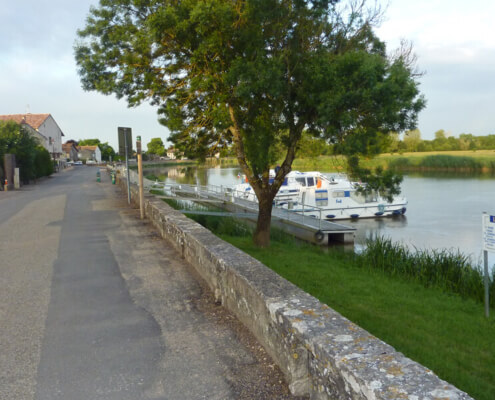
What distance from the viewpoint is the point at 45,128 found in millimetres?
72812

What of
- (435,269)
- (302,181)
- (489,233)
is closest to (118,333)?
(489,233)

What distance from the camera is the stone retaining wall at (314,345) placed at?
244 centimetres

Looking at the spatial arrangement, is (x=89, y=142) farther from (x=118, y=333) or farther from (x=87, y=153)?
(x=118, y=333)

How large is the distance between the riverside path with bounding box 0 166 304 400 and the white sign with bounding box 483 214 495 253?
17.5 ft

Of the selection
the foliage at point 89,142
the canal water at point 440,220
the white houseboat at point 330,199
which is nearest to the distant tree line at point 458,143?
the canal water at point 440,220

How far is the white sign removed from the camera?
25.6ft

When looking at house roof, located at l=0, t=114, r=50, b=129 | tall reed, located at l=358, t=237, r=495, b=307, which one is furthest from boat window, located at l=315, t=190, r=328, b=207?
house roof, located at l=0, t=114, r=50, b=129

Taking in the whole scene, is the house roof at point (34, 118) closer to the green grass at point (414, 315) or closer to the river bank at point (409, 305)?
the river bank at point (409, 305)

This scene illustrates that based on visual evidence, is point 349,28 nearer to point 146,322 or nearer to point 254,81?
point 254,81

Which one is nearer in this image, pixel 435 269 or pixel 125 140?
pixel 435 269

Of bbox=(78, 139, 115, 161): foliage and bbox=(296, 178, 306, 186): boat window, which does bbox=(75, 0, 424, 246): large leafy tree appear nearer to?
bbox=(296, 178, 306, 186): boat window

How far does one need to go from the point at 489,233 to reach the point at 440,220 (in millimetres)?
20904

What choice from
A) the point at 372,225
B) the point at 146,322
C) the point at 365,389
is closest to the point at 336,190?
the point at 372,225

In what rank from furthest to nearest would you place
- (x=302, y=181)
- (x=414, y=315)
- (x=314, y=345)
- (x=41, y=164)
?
(x=41, y=164) < (x=302, y=181) < (x=414, y=315) < (x=314, y=345)
